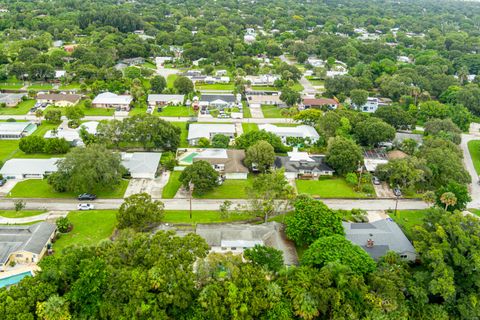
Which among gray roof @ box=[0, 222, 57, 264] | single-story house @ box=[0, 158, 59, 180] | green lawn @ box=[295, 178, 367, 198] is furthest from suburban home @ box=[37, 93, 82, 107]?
green lawn @ box=[295, 178, 367, 198]

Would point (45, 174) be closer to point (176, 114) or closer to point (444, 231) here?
point (176, 114)

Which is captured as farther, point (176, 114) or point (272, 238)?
point (176, 114)

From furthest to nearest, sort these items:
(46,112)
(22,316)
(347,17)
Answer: (347,17), (46,112), (22,316)

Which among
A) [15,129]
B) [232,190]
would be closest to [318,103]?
[232,190]

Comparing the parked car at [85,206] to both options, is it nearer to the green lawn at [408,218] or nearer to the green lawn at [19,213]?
the green lawn at [19,213]

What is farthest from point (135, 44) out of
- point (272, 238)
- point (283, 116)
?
point (272, 238)

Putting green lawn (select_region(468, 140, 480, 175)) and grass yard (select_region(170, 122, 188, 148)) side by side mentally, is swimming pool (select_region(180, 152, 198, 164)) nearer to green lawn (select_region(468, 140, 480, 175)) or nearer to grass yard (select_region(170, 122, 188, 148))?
grass yard (select_region(170, 122, 188, 148))

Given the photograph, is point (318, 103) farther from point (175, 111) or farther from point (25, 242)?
point (25, 242)
